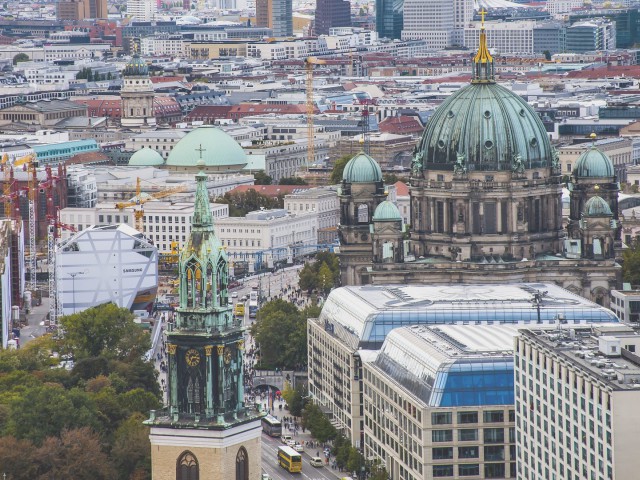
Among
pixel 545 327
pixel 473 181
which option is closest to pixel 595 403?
pixel 545 327

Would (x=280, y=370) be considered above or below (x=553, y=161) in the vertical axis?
below

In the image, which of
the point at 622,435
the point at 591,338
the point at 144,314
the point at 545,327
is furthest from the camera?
the point at 144,314

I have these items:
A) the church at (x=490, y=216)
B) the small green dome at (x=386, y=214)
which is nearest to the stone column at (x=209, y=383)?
the church at (x=490, y=216)

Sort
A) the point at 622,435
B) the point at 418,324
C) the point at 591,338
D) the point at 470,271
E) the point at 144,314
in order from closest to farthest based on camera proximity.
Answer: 1. the point at 622,435
2. the point at 591,338
3. the point at 418,324
4. the point at 470,271
5. the point at 144,314

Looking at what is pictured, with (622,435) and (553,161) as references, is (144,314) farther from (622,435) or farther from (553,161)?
(622,435)

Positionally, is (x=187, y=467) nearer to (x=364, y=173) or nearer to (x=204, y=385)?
(x=204, y=385)

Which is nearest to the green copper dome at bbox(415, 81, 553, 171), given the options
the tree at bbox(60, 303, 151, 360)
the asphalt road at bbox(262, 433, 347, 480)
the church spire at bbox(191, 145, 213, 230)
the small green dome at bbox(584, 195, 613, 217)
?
the small green dome at bbox(584, 195, 613, 217)
